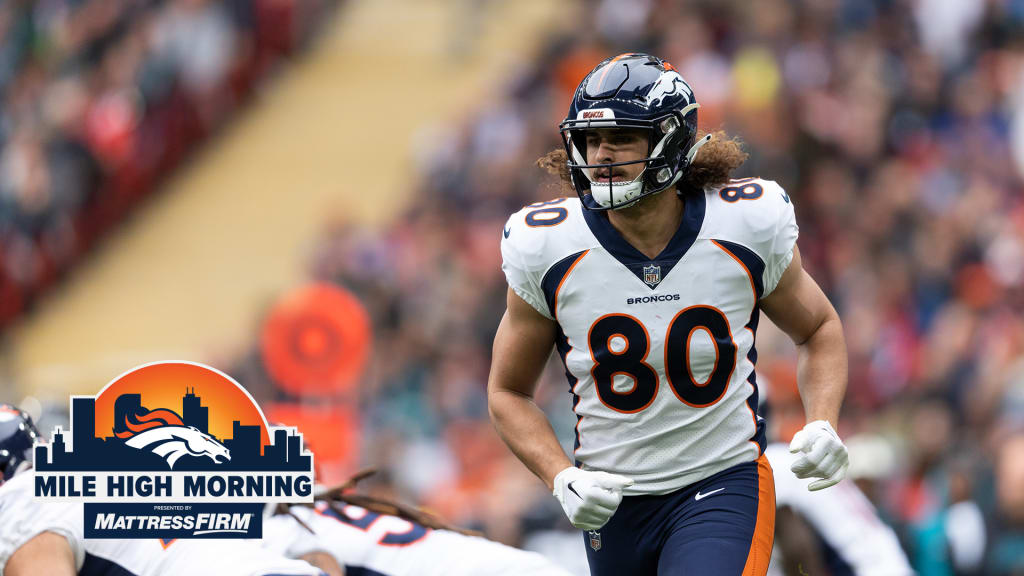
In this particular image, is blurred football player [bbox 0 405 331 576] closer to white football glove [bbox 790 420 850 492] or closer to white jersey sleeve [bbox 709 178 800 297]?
white football glove [bbox 790 420 850 492]

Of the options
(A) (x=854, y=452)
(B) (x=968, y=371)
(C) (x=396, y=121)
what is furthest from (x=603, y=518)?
(C) (x=396, y=121)

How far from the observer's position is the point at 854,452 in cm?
706

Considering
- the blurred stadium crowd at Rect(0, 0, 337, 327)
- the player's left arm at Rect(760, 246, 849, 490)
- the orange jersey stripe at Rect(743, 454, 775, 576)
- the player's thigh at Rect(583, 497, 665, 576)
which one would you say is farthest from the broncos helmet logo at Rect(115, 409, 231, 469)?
the blurred stadium crowd at Rect(0, 0, 337, 327)

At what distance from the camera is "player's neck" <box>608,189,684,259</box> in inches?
159

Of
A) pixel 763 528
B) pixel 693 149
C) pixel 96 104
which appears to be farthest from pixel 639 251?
pixel 96 104

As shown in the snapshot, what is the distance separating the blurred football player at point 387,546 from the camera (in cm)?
457

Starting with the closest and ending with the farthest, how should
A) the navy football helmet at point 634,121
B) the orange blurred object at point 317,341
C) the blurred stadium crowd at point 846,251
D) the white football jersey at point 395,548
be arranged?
1. the navy football helmet at point 634,121
2. the white football jersey at point 395,548
3. the blurred stadium crowd at point 846,251
4. the orange blurred object at point 317,341

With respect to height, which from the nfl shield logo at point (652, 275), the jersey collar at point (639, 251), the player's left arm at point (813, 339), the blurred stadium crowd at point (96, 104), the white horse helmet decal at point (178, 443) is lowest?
the white horse helmet decal at point (178, 443)

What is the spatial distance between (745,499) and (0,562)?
2.07m

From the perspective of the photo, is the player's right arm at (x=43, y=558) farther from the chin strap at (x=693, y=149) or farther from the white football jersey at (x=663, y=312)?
the chin strap at (x=693, y=149)

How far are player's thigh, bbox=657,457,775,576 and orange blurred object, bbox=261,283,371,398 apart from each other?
4177 mm

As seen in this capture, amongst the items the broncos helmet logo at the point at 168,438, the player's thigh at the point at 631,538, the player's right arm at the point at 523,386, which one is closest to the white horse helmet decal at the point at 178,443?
the broncos helmet logo at the point at 168,438

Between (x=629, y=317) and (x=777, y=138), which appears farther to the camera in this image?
(x=777, y=138)

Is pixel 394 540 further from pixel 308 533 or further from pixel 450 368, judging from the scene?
pixel 450 368
